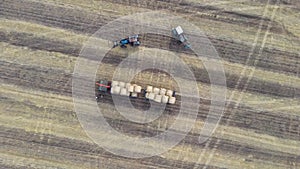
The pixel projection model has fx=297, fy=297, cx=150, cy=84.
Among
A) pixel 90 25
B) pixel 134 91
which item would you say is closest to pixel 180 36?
pixel 134 91

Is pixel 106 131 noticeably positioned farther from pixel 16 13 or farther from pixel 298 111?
pixel 298 111

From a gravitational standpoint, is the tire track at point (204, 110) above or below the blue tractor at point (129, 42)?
below

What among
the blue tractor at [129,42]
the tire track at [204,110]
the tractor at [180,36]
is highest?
the tractor at [180,36]

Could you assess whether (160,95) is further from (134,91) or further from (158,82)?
(134,91)

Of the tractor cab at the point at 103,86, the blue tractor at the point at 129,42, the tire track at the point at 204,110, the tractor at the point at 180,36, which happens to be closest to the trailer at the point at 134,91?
the tractor cab at the point at 103,86

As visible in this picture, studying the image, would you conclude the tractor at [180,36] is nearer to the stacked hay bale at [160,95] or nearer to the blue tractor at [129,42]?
the blue tractor at [129,42]

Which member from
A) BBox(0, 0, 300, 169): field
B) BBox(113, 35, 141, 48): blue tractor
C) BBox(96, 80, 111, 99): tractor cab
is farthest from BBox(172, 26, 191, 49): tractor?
BBox(96, 80, 111, 99): tractor cab

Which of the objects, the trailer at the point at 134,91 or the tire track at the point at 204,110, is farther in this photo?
the tire track at the point at 204,110
